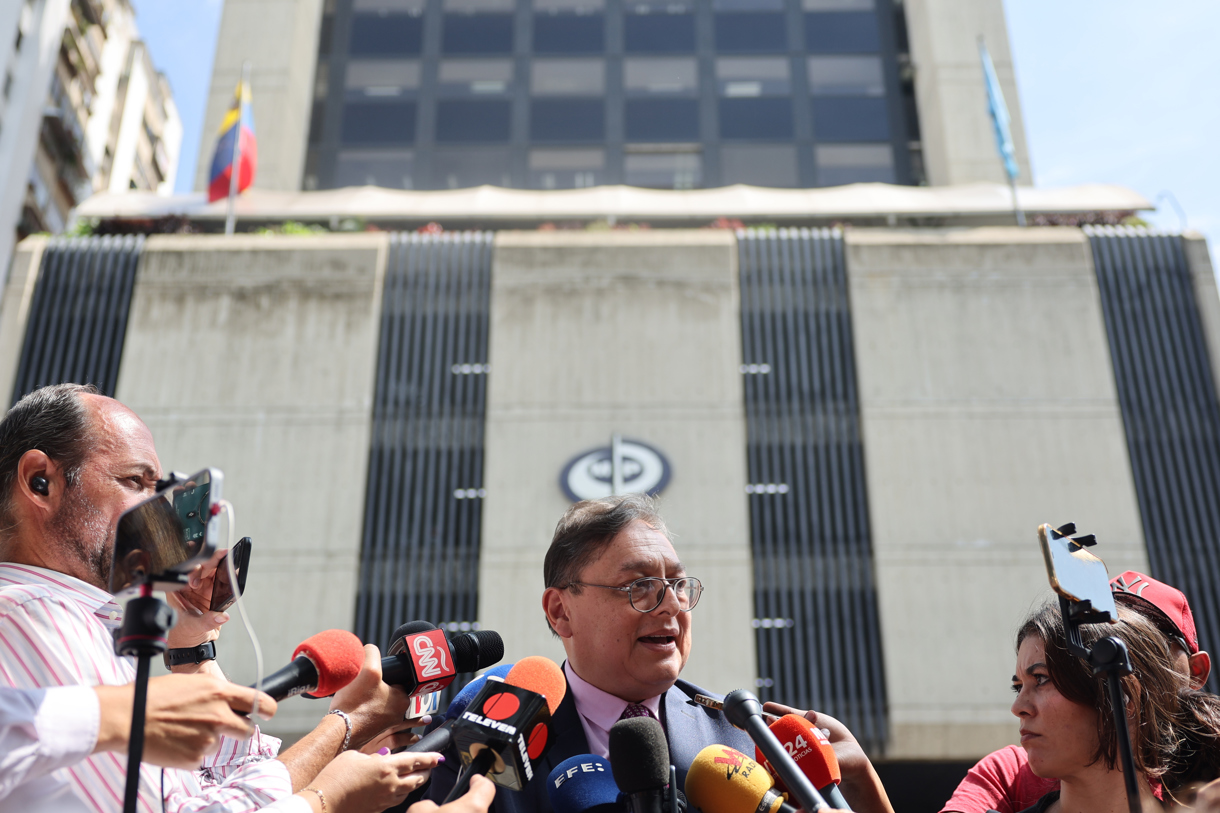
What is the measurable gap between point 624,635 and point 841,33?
28.6m

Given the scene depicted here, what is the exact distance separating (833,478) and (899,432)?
1.42m

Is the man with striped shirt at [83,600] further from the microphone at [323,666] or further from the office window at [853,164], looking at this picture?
the office window at [853,164]

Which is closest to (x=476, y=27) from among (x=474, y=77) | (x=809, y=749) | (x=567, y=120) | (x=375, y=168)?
(x=474, y=77)

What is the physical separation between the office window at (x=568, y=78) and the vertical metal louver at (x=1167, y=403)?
14031 millimetres

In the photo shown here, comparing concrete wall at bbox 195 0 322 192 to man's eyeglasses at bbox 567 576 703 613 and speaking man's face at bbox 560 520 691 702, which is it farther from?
man's eyeglasses at bbox 567 576 703 613

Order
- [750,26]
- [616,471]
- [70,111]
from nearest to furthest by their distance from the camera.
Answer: [616,471] < [750,26] < [70,111]

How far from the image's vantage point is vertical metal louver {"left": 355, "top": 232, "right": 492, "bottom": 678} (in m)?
17.2

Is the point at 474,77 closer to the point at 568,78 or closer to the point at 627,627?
the point at 568,78

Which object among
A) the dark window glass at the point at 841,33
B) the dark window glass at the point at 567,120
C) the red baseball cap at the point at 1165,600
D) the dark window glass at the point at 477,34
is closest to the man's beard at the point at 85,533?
the red baseball cap at the point at 1165,600

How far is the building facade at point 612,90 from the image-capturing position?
A: 2655 cm

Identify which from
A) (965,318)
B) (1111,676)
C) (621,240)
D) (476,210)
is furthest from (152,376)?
(1111,676)

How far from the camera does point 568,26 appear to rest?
2895 centimetres

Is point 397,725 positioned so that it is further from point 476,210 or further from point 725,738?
point 476,210

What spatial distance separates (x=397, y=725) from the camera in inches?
105
